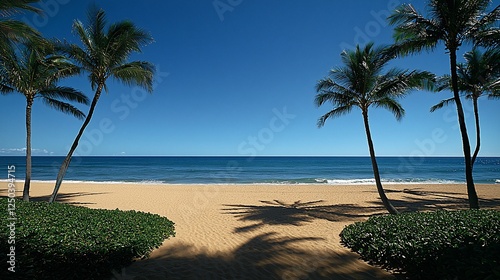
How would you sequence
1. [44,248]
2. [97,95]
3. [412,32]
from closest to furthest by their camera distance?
[44,248] → [412,32] → [97,95]

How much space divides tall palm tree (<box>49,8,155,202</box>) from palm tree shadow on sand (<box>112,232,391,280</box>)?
8.09m

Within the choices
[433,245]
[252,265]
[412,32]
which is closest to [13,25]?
[252,265]

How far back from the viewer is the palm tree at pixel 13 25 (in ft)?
21.8

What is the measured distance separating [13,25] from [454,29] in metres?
14.2

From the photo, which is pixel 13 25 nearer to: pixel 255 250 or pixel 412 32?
pixel 255 250

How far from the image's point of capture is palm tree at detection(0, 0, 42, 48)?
262 inches

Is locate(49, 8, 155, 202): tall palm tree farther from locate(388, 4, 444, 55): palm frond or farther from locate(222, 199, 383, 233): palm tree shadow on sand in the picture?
locate(388, 4, 444, 55): palm frond

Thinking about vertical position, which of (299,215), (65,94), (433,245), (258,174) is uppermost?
(65,94)

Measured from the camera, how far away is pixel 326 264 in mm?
5176

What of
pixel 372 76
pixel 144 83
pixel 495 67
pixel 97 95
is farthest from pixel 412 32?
pixel 97 95

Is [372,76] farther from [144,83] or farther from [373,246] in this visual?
[144,83]

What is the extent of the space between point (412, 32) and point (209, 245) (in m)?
10.9

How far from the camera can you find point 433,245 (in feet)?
13.9

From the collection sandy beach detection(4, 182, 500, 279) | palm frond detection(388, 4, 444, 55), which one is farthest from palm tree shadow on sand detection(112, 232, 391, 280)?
palm frond detection(388, 4, 444, 55)
